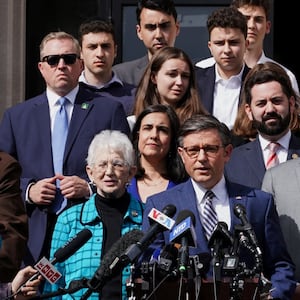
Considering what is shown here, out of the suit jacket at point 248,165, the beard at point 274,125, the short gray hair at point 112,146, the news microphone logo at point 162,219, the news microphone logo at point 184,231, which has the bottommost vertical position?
the news microphone logo at point 184,231

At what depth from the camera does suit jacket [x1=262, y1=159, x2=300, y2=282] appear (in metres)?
9.07

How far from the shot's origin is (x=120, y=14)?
13773 millimetres

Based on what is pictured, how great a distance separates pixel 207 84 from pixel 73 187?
1.72 metres

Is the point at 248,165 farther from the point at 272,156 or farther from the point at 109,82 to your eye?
the point at 109,82

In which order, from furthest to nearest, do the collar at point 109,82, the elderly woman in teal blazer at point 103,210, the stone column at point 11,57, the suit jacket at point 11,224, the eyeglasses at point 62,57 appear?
the stone column at point 11,57
the collar at point 109,82
the eyeglasses at point 62,57
the elderly woman in teal blazer at point 103,210
the suit jacket at point 11,224

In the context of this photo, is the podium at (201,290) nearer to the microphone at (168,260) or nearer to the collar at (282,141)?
the microphone at (168,260)

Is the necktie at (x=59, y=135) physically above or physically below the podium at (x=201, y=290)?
above

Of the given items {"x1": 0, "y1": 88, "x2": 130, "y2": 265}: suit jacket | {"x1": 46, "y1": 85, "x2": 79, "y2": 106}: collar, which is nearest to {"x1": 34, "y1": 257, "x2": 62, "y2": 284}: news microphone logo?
{"x1": 0, "y1": 88, "x2": 130, "y2": 265}: suit jacket

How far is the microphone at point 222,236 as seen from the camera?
24.8 ft

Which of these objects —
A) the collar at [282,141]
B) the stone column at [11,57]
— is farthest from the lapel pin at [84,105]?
the stone column at [11,57]

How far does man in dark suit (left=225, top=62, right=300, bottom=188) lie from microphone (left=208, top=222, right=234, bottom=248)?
6.57 feet

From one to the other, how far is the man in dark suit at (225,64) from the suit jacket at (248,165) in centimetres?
87

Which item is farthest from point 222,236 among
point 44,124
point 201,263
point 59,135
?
point 44,124

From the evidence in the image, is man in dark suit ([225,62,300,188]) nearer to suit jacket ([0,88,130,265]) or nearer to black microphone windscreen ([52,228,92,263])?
suit jacket ([0,88,130,265])
